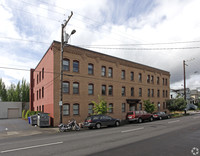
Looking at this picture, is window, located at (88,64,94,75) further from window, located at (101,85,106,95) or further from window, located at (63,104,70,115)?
window, located at (63,104,70,115)

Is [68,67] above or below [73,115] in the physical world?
above

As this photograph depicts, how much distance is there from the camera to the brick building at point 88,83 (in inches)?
839

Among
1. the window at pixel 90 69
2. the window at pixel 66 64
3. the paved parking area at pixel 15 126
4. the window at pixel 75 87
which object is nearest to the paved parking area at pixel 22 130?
the paved parking area at pixel 15 126

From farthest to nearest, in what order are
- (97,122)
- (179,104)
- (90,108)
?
(179,104) → (90,108) → (97,122)

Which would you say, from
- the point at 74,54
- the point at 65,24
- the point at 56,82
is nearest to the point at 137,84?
the point at 74,54

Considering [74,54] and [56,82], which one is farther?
[74,54]

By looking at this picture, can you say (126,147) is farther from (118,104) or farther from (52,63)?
(118,104)

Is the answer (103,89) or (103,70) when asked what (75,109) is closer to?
(103,89)

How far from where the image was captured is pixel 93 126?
1738 centimetres

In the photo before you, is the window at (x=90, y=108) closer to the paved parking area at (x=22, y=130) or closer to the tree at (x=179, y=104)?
the paved parking area at (x=22, y=130)

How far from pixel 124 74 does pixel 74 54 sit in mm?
10943

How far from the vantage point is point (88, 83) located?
24.1 m

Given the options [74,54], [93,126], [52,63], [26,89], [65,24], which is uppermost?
[65,24]

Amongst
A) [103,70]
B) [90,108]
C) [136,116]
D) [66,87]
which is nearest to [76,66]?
[66,87]
